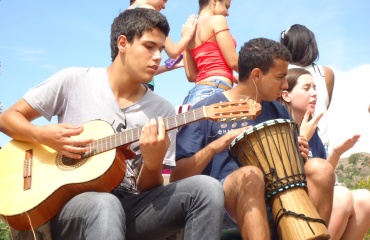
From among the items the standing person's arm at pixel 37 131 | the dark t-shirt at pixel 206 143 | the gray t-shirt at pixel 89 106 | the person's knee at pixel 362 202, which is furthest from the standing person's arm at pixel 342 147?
the standing person's arm at pixel 37 131

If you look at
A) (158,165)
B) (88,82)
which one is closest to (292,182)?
(158,165)

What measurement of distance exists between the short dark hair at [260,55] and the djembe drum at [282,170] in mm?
842

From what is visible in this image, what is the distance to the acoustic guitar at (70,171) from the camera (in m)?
3.01

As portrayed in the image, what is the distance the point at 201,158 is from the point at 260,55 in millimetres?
1119

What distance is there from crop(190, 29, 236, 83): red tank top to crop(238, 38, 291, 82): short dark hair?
51cm

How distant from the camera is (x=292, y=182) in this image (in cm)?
Answer: 321

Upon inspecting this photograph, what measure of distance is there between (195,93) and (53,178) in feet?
6.14

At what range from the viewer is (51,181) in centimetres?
316

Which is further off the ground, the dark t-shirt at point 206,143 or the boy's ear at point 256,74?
the boy's ear at point 256,74

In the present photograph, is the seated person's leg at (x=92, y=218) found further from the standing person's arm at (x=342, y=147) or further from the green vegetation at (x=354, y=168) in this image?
the green vegetation at (x=354, y=168)

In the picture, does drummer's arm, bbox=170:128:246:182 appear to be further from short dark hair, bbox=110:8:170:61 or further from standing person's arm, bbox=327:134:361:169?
standing person's arm, bbox=327:134:361:169

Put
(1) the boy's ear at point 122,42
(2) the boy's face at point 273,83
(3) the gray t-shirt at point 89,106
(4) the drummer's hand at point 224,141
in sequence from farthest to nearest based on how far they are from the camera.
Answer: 1. (2) the boy's face at point 273,83
2. (1) the boy's ear at point 122,42
3. (3) the gray t-shirt at point 89,106
4. (4) the drummer's hand at point 224,141

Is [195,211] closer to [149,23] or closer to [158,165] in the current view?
[158,165]

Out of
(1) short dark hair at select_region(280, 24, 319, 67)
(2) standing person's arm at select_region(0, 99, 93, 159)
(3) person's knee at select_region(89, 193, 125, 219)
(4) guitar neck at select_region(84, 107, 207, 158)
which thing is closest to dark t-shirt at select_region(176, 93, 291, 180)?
(4) guitar neck at select_region(84, 107, 207, 158)
